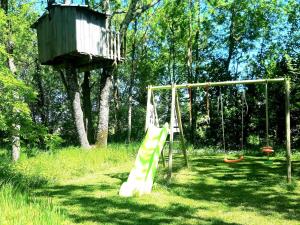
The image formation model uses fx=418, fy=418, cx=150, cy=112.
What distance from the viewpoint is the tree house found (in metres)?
14.3

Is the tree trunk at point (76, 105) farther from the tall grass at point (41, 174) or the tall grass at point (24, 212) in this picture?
the tall grass at point (24, 212)

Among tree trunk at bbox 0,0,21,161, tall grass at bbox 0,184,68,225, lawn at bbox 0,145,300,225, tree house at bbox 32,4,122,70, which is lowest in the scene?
lawn at bbox 0,145,300,225

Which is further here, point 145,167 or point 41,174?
point 41,174

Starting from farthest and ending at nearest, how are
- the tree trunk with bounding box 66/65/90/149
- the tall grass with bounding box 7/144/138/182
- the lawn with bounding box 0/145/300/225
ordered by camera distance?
the tree trunk with bounding box 66/65/90/149 < the tall grass with bounding box 7/144/138/182 < the lawn with bounding box 0/145/300/225

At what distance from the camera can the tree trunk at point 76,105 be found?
49.2 ft

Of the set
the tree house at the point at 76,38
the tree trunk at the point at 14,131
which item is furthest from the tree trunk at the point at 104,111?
the tree trunk at the point at 14,131

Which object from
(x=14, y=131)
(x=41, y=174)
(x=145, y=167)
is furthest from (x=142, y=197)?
(x=41, y=174)

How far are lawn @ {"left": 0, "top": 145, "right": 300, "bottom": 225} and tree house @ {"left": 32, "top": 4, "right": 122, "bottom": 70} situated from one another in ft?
12.8

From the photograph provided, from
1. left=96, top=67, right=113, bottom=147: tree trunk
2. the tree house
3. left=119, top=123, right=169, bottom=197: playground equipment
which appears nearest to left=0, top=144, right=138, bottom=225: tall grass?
left=96, top=67, right=113, bottom=147: tree trunk

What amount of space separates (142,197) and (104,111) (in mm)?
8137

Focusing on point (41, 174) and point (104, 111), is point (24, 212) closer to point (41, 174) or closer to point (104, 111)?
point (41, 174)

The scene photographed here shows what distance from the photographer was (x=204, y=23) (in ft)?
77.6

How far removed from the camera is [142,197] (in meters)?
7.86

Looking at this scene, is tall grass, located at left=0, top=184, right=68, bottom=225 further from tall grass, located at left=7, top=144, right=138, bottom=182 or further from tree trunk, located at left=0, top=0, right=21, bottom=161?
tall grass, located at left=7, top=144, right=138, bottom=182
